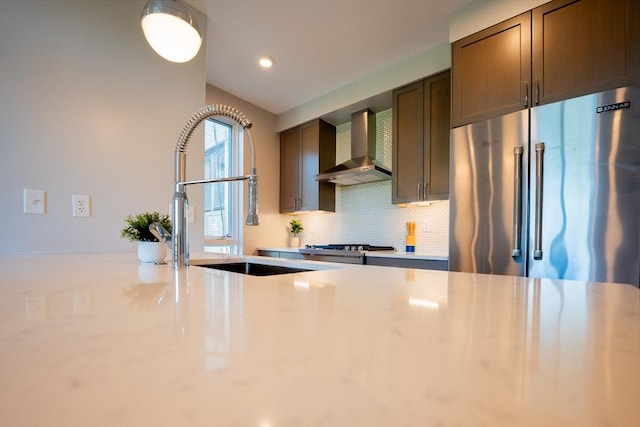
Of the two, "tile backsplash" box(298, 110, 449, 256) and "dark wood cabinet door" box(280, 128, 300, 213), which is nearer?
"tile backsplash" box(298, 110, 449, 256)

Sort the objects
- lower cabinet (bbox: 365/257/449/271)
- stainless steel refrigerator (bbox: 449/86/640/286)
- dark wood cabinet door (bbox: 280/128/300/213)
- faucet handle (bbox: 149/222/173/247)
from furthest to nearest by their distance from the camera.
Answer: dark wood cabinet door (bbox: 280/128/300/213) < lower cabinet (bbox: 365/257/449/271) < stainless steel refrigerator (bbox: 449/86/640/286) < faucet handle (bbox: 149/222/173/247)

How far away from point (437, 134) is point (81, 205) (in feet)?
8.00

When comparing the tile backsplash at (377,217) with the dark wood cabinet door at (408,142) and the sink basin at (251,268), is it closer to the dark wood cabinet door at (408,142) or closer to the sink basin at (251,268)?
the dark wood cabinet door at (408,142)

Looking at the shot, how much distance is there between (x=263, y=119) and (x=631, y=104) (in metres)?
3.16

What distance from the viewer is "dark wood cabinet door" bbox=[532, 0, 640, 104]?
1.46 metres

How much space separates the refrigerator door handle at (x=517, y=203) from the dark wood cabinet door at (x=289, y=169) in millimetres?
2305

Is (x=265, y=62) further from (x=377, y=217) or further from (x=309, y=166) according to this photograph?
(x=377, y=217)

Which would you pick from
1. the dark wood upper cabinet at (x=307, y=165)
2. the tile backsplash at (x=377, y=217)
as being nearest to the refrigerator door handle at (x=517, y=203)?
the tile backsplash at (x=377, y=217)

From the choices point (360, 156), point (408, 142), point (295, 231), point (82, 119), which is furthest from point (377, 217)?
point (82, 119)

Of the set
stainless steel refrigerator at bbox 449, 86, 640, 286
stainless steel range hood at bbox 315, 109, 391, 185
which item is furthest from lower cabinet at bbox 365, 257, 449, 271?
stainless steel range hood at bbox 315, 109, 391, 185

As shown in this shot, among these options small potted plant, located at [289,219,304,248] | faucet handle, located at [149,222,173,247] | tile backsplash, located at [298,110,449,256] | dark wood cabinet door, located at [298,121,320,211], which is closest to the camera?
faucet handle, located at [149,222,173,247]

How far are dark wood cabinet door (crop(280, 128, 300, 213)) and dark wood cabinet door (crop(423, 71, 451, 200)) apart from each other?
1.58m

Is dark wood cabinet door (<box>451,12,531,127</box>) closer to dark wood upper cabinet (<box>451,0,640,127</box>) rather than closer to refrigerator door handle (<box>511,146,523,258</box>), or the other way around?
dark wood upper cabinet (<box>451,0,640,127</box>)

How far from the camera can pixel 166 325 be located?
0.35m
